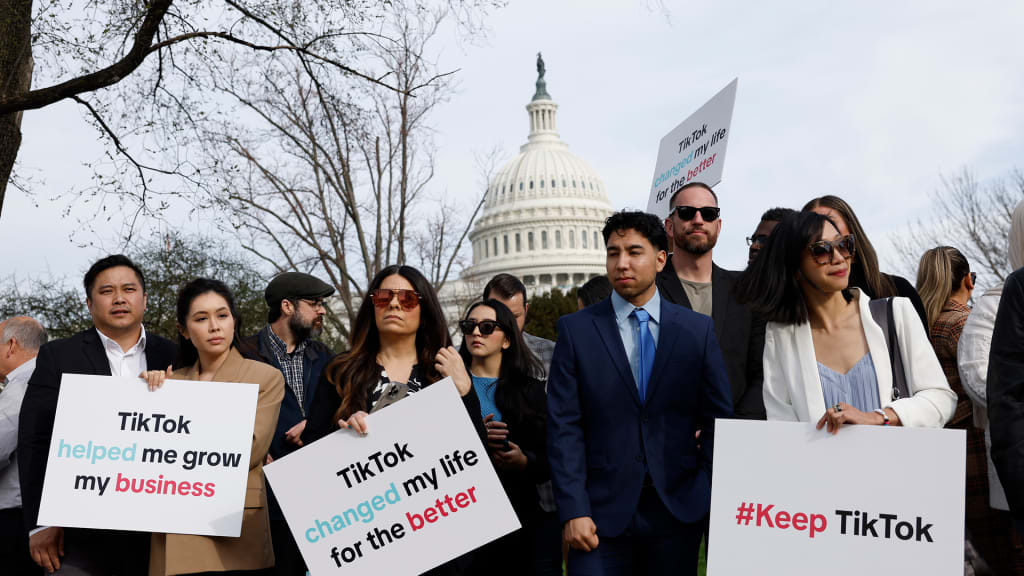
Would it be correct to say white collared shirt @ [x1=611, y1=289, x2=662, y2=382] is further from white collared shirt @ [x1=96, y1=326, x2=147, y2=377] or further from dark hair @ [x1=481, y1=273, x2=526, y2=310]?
dark hair @ [x1=481, y1=273, x2=526, y2=310]

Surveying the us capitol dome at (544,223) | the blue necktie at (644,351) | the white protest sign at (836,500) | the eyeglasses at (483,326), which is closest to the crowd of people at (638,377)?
the blue necktie at (644,351)

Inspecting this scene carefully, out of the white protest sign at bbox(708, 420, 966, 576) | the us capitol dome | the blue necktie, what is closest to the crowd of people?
the blue necktie

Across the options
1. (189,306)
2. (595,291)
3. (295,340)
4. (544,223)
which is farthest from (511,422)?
(544,223)

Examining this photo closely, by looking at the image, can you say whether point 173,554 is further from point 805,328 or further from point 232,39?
point 232,39

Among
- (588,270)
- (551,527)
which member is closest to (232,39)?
(551,527)

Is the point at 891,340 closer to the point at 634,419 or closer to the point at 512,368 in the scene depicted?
the point at 634,419

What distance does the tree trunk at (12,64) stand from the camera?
7.25 m

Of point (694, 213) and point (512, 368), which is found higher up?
point (694, 213)

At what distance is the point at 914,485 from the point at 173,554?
2.87 metres

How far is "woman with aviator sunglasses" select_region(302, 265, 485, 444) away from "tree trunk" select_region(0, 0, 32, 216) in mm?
4741

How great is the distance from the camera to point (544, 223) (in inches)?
3824

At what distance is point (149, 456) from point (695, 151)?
462cm

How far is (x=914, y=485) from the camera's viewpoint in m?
3.09

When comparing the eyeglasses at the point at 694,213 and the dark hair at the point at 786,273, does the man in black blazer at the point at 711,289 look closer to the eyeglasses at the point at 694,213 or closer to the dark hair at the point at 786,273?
the eyeglasses at the point at 694,213
